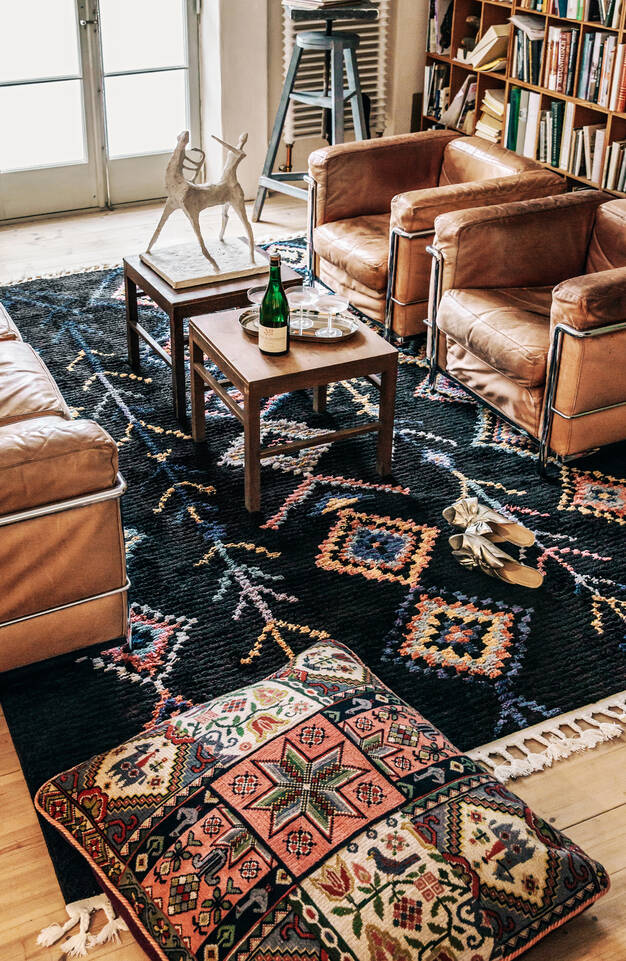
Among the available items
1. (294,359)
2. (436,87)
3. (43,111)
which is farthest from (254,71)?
(294,359)

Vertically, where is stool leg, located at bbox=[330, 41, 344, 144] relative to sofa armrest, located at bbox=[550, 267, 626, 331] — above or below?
above

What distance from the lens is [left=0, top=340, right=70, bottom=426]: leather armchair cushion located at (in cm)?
299

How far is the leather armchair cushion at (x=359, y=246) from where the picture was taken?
430 centimetres

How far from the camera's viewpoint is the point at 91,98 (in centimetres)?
563

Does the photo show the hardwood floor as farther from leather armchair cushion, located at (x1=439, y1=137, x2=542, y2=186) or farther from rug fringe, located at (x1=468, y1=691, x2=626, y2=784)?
leather armchair cushion, located at (x1=439, y1=137, x2=542, y2=186)

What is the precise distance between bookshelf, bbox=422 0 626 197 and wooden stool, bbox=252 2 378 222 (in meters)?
0.58

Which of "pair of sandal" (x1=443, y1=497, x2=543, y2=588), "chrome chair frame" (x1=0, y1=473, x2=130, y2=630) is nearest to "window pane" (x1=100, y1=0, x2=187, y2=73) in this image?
"pair of sandal" (x1=443, y1=497, x2=543, y2=588)

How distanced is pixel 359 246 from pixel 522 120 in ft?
5.15

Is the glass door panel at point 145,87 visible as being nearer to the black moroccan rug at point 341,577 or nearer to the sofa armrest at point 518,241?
the black moroccan rug at point 341,577

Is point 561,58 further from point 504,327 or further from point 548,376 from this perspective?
point 548,376

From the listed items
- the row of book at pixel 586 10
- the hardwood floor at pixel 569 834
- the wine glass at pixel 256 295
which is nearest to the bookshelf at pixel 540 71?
the row of book at pixel 586 10

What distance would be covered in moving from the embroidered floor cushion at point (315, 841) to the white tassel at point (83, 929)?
15cm

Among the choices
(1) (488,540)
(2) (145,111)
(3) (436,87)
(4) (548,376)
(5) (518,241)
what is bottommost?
(1) (488,540)

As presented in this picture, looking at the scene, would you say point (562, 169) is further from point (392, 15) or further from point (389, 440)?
point (389, 440)
